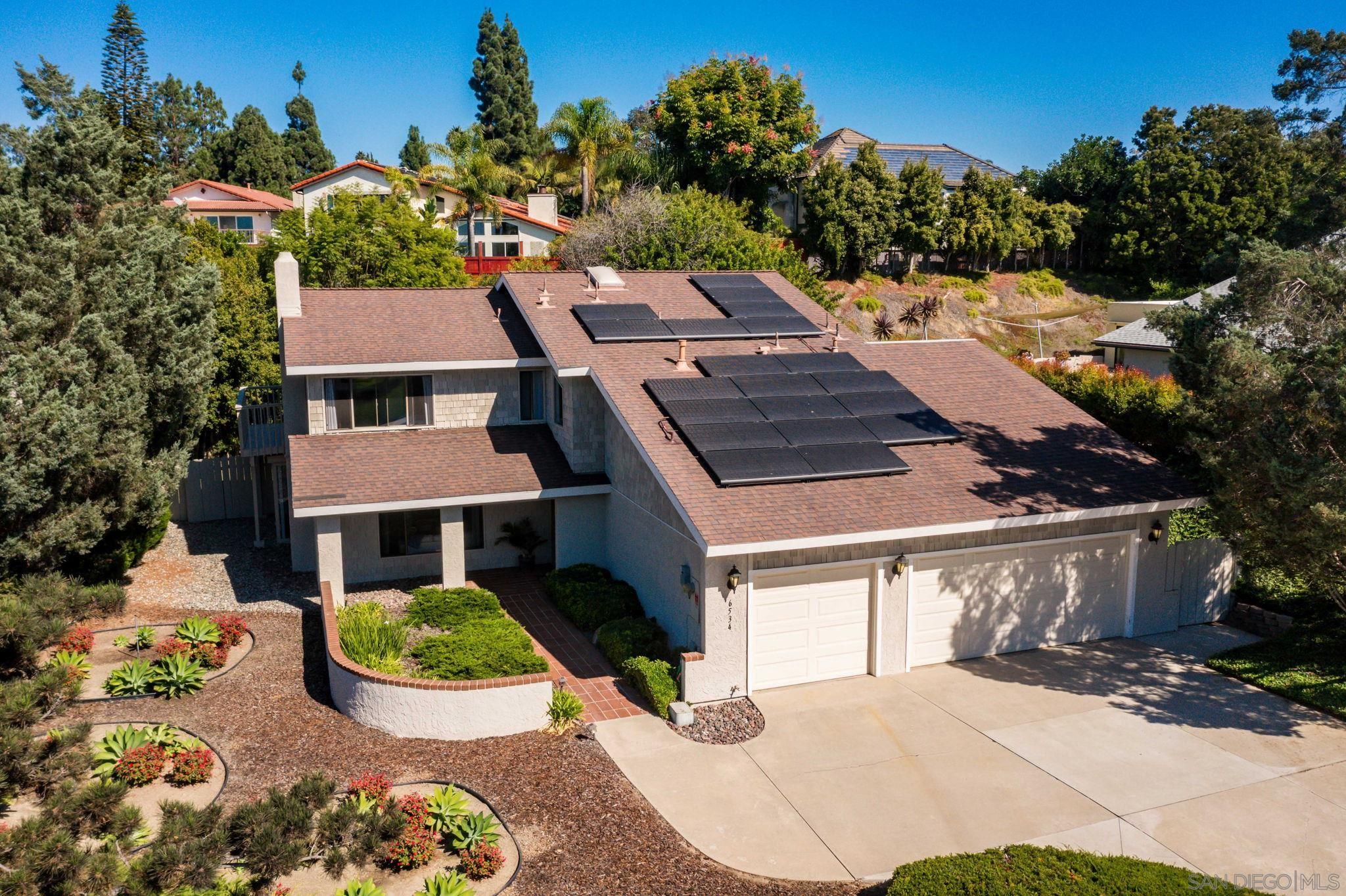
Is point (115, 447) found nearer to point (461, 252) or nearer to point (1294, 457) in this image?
point (1294, 457)

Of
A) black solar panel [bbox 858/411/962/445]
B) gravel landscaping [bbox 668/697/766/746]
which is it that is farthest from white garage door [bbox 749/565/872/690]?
black solar panel [bbox 858/411/962/445]

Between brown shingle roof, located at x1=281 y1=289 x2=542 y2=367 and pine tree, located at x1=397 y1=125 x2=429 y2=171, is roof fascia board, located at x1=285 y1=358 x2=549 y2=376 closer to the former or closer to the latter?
brown shingle roof, located at x1=281 y1=289 x2=542 y2=367

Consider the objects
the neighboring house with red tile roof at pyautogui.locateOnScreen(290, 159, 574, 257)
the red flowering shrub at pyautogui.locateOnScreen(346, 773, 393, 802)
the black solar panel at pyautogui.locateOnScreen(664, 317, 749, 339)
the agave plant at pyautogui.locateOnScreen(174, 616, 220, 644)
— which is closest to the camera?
the red flowering shrub at pyautogui.locateOnScreen(346, 773, 393, 802)

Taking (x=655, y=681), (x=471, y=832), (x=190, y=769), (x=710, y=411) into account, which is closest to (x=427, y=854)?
(x=471, y=832)

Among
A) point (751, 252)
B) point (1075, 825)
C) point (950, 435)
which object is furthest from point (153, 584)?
point (751, 252)

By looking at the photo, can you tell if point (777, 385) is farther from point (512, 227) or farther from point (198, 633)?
point (512, 227)

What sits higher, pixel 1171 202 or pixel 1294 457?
pixel 1171 202
